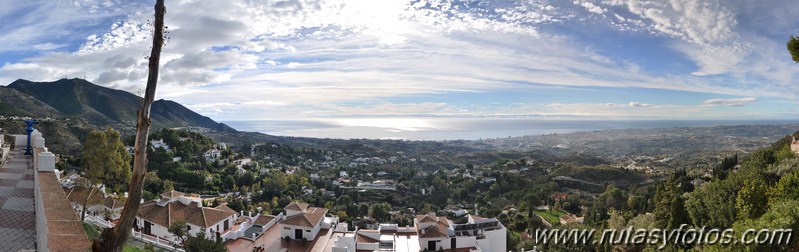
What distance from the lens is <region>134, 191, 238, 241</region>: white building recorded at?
1391 cm

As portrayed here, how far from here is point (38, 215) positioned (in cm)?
427

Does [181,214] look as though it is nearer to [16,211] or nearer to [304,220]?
[304,220]

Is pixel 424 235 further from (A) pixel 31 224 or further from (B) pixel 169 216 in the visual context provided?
(A) pixel 31 224

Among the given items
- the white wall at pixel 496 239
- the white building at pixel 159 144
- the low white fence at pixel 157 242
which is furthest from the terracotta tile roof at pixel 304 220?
the white building at pixel 159 144

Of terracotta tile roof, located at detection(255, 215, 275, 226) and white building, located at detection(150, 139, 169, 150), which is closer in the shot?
terracotta tile roof, located at detection(255, 215, 275, 226)

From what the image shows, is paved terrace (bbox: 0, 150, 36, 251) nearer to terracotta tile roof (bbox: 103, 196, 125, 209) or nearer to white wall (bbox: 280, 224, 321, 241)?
terracotta tile roof (bbox: 103, 196, 125, 209)

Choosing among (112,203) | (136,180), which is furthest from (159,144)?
(136,180)

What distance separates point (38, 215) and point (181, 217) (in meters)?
10.8

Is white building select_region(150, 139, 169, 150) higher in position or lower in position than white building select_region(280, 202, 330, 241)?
higher

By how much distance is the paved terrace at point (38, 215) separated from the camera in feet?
10.8

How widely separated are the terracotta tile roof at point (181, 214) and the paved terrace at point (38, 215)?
6848mm

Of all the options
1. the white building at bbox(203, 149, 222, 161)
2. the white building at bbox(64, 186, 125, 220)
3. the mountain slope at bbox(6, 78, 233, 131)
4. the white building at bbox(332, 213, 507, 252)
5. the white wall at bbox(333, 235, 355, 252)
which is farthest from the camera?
the mountain slope at bbox(6, 78, 233, 131)

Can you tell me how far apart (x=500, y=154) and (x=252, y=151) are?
5003 centimetres

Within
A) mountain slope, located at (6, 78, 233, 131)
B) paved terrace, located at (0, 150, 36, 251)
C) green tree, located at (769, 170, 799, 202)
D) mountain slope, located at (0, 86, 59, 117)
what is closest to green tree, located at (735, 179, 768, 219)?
green tree, located at (769, 170, 799, 202)
